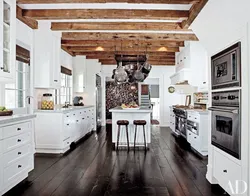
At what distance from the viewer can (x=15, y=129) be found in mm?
2773

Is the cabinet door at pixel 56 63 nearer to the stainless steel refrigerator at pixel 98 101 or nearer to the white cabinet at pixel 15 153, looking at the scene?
the white cabinet at pixel 15 153

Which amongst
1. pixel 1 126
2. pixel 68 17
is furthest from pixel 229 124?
pixel 68 17

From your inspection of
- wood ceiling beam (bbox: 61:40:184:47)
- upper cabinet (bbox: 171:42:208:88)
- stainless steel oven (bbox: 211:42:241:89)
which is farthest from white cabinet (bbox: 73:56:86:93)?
stainless steel oven (bbox: 211:42:241:89)

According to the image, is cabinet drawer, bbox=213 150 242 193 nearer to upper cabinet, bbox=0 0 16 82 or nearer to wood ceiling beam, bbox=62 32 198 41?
upper cabinet, bbox=0 0 16 82

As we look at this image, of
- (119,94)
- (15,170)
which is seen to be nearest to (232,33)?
(15,170)

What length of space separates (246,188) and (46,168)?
2.98 meters

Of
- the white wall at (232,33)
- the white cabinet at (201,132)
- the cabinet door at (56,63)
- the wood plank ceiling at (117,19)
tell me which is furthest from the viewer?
the cabinet door at (56,63)

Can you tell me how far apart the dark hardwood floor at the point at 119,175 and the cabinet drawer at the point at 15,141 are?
1.91 ft

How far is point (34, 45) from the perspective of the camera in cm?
475

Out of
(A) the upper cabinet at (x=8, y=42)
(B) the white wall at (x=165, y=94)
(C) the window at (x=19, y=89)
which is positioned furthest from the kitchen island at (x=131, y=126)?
(B) the white wall at (x=165, y=94)

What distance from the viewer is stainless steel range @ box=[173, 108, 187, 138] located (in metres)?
5.74

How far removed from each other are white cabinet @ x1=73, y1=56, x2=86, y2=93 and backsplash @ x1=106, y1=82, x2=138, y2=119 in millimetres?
5278

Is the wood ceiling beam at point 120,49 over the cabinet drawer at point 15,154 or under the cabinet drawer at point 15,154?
over

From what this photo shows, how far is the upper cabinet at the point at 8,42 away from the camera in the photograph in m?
3.03
